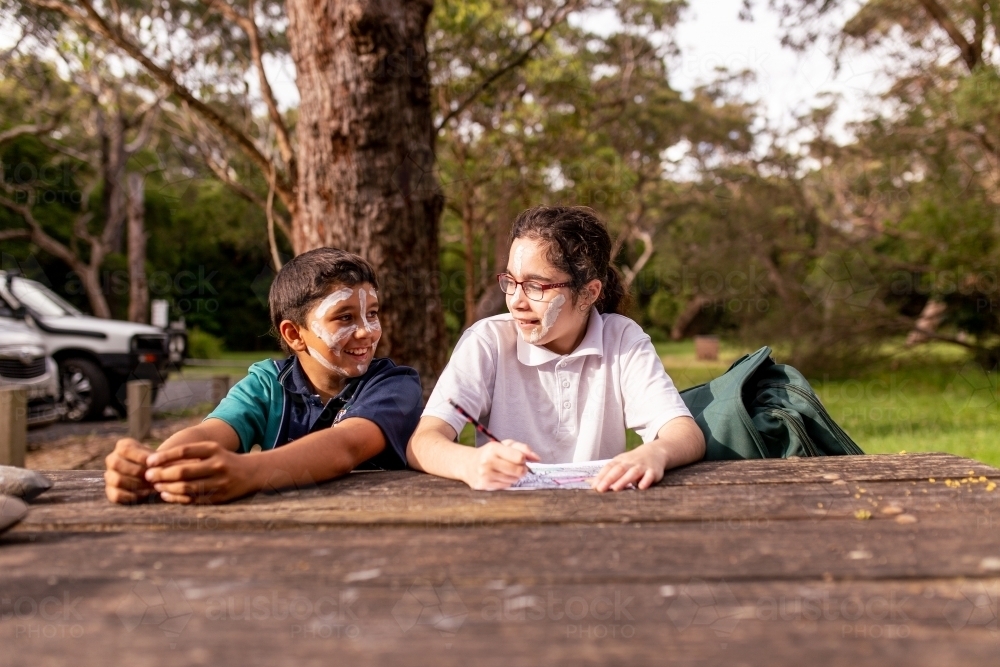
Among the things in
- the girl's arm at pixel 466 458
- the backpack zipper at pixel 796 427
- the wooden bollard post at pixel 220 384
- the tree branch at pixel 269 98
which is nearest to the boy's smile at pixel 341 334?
the girl's arm at pixel 466 458

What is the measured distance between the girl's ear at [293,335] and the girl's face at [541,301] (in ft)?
2.02

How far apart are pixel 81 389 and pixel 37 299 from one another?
1.17 meters

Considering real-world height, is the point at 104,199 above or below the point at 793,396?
above

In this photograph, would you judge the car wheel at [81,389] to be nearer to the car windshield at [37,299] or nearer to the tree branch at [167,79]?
the car windshield at [37,299]

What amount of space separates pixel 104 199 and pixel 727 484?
2176cm

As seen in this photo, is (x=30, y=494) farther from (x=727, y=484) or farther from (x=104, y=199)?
(x=104, y=199)

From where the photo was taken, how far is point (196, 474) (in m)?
1.58

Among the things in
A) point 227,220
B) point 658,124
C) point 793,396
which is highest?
point 658,124

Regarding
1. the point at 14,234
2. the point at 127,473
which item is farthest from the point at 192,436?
the point at 14,234

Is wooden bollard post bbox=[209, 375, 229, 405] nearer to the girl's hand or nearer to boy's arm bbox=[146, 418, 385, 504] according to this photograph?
boy's arm bbox=[146, 418, 385, 504]

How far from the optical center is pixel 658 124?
19391mm

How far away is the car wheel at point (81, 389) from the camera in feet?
28.5

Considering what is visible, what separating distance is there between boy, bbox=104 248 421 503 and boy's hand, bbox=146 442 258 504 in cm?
14

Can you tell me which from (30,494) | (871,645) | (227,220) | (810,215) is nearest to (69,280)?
(227,220)
